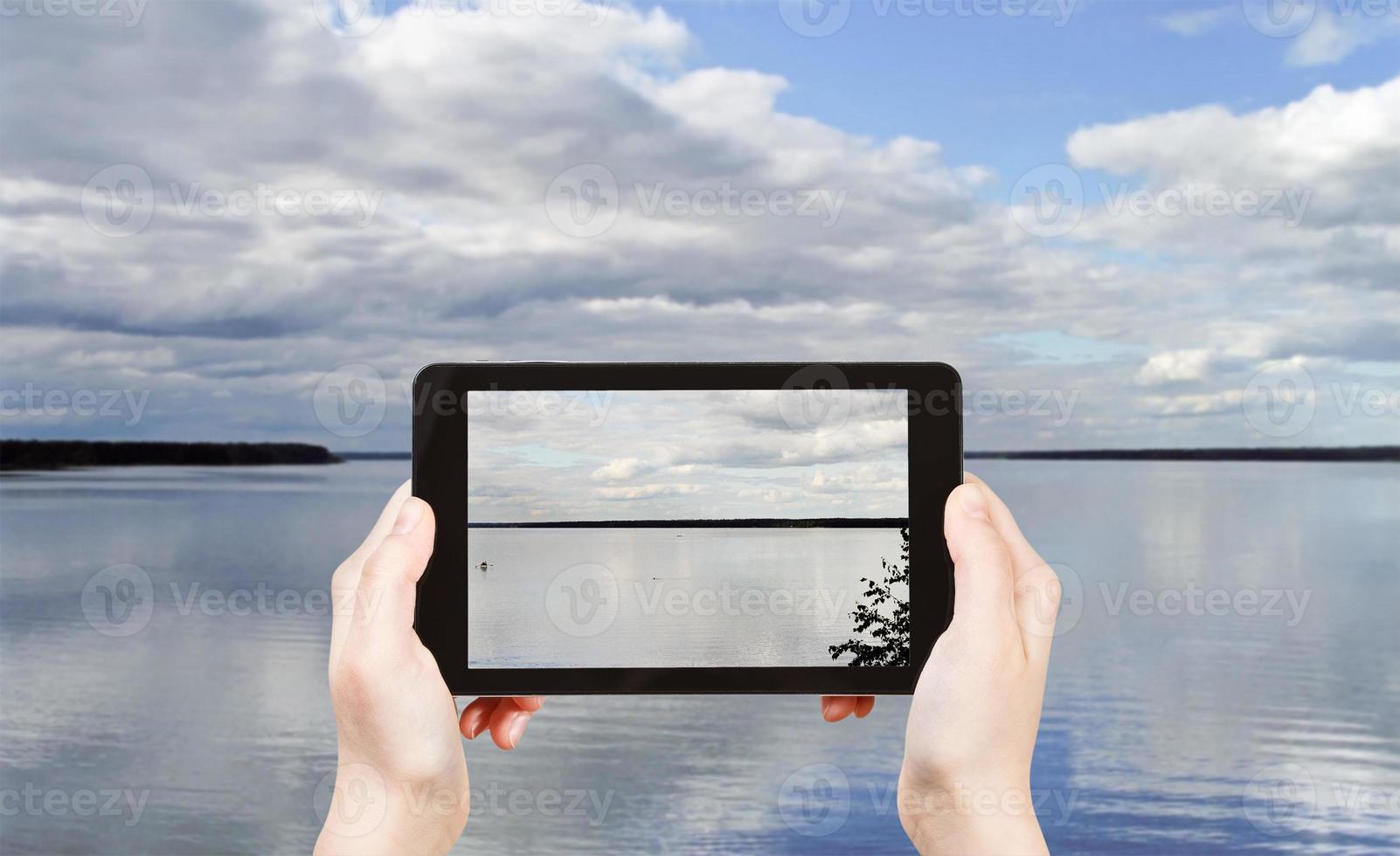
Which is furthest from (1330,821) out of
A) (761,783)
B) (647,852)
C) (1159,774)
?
(647,852)

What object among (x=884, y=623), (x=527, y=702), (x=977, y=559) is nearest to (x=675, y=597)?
(x=884, y=623)

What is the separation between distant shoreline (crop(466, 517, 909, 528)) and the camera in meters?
A: 2.33

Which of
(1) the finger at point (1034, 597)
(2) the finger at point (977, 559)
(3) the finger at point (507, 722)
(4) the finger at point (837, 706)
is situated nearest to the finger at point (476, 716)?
(3) the finger at point (507, 722)

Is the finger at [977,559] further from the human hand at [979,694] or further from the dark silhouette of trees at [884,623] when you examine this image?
the dark silhouette of trees at [884,623]

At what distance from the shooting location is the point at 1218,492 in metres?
81.1

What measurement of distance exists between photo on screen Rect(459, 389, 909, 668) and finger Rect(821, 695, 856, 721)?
25 cm

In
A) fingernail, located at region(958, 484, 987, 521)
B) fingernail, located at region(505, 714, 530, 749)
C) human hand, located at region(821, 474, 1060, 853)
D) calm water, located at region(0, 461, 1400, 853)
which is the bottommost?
calm water, located at region(0, 461, 1400, 853)

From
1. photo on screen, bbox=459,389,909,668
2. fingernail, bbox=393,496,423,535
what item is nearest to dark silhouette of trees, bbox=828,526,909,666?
photo on screen, bbox=459,389,909,668

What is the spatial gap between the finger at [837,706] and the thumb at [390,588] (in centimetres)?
105

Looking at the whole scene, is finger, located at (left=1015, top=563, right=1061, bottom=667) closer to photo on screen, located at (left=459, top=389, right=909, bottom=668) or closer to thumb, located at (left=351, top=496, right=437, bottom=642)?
photo on screen, located at (left=459, top=389, right=909, bottom=668)

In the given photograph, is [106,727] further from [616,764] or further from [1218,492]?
[1218,492]

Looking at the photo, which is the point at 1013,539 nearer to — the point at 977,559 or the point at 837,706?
the point at 977,559

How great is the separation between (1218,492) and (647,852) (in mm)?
77047

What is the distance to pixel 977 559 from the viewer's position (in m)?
2.03
